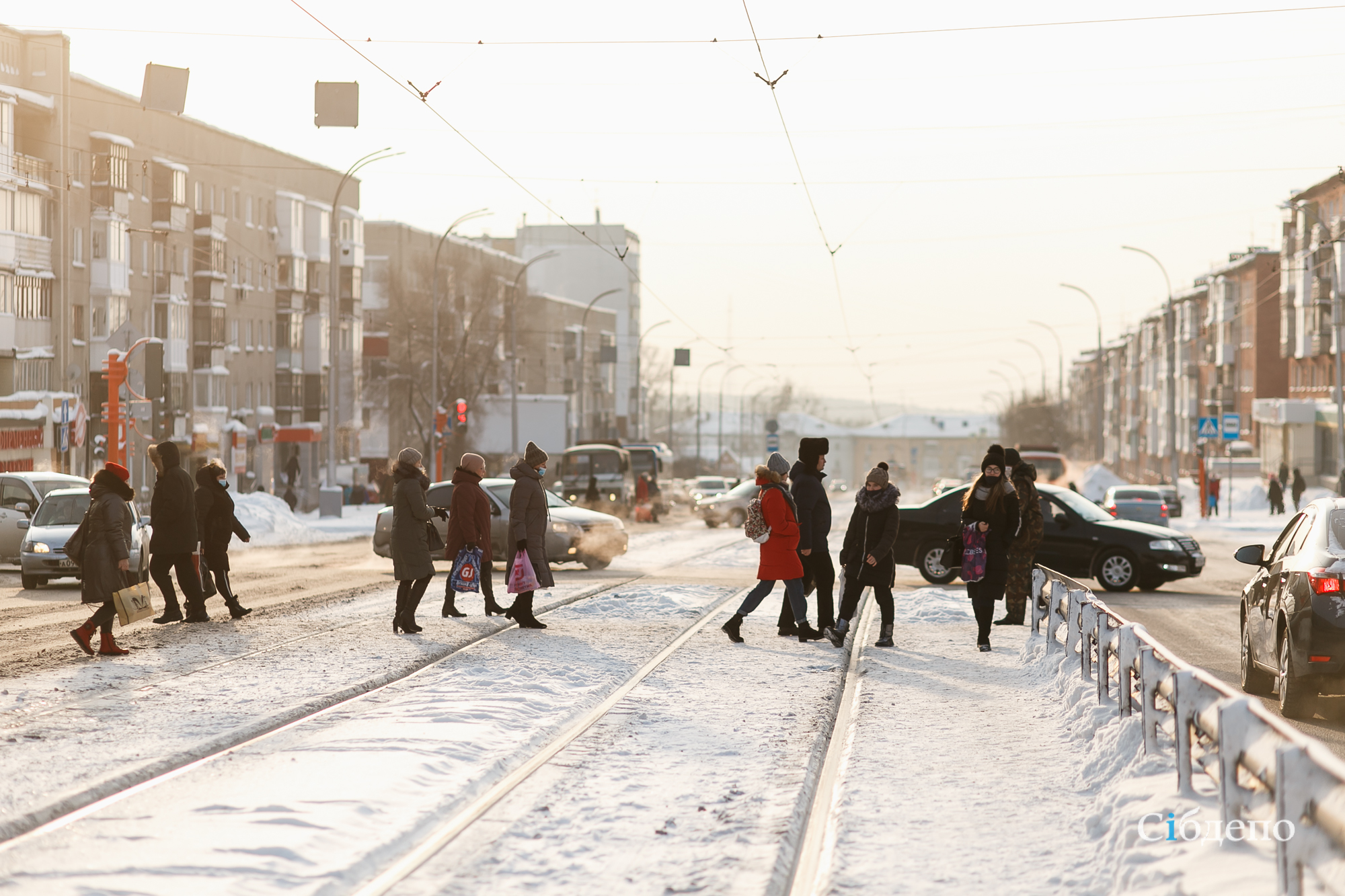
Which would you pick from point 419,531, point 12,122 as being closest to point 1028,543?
point 419,531

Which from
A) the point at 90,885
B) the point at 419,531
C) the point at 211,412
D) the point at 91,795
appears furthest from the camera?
the point at 211,412

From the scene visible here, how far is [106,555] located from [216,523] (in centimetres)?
310

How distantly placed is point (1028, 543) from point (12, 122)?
45.3m

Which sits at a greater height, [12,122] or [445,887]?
[12,122]

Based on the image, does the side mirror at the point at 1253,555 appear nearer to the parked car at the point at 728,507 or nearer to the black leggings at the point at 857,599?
the black leggings at the point at 857,599

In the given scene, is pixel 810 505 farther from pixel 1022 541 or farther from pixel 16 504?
pixel 16 504

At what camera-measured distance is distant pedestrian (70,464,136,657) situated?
43.7 ft

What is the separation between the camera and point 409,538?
48.9 ft

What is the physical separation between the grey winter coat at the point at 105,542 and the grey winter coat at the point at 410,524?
2352mm

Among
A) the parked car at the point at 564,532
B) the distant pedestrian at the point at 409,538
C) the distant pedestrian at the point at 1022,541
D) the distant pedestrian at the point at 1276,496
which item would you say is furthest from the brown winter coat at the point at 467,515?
the distant pedestrian at the point at 1276,496

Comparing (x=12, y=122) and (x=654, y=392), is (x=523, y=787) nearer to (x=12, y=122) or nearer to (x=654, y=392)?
(x=12, y=122)

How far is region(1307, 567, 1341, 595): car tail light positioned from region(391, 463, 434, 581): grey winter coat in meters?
7.78

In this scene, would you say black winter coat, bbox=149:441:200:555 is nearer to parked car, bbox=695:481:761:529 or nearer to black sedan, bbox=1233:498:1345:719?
black sedan, bbox=1233:498:1345:719

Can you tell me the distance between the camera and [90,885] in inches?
236
